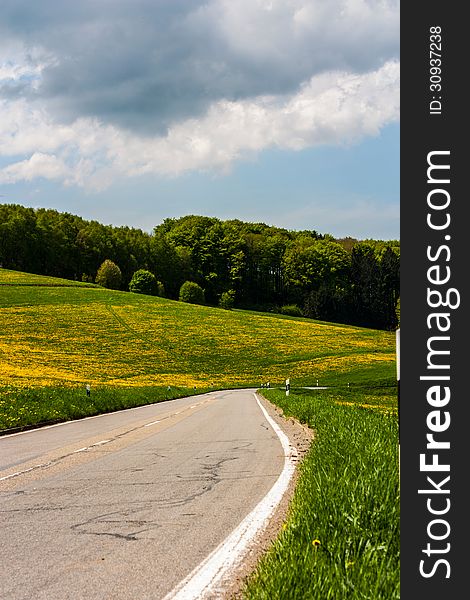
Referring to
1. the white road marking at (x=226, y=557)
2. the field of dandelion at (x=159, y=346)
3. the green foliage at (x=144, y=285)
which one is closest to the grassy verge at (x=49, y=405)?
the field of dandelion at (x=159, y=346)

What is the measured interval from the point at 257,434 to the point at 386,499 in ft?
32.9

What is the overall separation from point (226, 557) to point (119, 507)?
2324 millimetres

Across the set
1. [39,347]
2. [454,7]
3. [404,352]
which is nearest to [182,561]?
[404,352]

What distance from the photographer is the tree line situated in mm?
117812

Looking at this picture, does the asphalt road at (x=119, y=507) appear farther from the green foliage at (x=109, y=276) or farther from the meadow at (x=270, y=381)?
the green foliage at (x=109, y=276)

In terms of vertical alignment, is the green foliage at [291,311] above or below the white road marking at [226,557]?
above

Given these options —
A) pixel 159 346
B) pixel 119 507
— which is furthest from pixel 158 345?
pixel 119 507

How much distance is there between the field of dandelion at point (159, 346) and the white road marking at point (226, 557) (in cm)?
3198

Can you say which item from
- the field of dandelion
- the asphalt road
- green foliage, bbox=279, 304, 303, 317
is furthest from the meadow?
green foliage, bbox=279, 304, 303, 317

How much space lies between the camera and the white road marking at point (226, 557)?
15.2 feet

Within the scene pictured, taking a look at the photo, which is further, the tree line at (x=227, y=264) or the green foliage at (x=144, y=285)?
the tree line at (x=227, y=264)

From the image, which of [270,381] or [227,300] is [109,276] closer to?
[227,300]

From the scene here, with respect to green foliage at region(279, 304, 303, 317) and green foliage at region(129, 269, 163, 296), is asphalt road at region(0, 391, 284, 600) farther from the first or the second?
green foliage at region(279, 304, 303, 317)

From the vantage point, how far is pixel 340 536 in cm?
493
